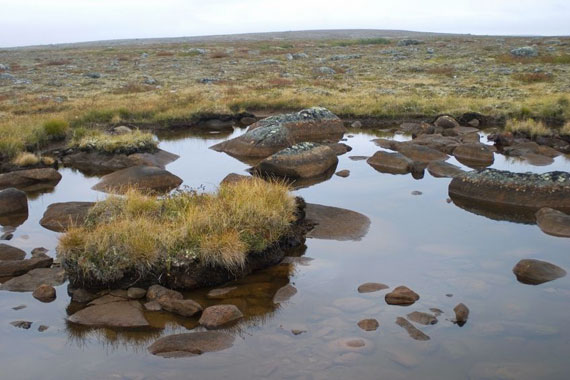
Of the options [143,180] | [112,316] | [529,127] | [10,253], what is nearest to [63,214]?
[10,253]

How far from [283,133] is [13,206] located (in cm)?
1189

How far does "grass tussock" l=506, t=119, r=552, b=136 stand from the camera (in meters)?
27.0

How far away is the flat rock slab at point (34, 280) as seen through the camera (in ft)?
40.0

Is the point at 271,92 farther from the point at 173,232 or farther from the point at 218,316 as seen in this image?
the point at 218,316

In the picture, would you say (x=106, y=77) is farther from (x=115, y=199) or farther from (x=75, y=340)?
(x=75, y=340)

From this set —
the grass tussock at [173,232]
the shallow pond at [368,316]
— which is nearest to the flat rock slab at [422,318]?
the shallow pond at [368,316]

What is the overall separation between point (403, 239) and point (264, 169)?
8.14 meters

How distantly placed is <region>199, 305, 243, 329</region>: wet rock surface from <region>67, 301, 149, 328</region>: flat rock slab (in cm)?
109

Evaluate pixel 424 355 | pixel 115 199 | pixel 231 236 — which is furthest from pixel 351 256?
pixel 115 199

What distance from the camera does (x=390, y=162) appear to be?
2292 cm

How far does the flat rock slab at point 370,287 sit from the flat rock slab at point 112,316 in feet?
14.2

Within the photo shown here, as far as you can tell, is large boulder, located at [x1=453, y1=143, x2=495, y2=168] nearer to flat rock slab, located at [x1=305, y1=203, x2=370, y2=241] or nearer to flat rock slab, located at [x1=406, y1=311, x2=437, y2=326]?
flat rock slab, located at [x1=305, y1=203, x2=370, y2=241]

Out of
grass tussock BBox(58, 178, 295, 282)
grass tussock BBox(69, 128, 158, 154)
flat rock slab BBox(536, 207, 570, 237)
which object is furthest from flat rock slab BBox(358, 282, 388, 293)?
grass tussock BBox(69, 128, 158, 154)

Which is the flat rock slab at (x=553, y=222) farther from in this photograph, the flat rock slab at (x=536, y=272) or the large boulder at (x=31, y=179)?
the large boulder at (x=31, y=179)
